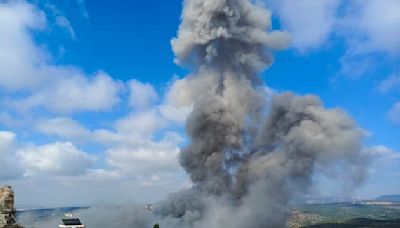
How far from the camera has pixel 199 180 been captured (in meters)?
145

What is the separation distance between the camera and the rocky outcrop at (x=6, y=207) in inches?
1256

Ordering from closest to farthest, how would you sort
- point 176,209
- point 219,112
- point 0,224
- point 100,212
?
point 0,224 → point 219,112 → point 176,209 → point 100,212

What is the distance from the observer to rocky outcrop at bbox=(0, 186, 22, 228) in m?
31.9

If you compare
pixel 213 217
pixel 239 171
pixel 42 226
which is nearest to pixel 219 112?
pixel 239 171

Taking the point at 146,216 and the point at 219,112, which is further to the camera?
the point at 146,216

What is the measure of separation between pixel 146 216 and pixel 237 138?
5004 centimetres

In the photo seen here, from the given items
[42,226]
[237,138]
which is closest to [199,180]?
[237,138]

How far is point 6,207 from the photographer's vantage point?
32.1 m

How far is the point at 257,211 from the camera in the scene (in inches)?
5704

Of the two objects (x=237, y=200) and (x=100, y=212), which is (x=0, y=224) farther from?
(x=100, y=212)

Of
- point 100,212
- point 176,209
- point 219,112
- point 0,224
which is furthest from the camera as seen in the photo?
point 100,212

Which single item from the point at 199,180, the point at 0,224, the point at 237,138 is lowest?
the point at 0,224

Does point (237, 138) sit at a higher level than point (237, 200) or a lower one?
higher

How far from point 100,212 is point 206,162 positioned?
235 ft
